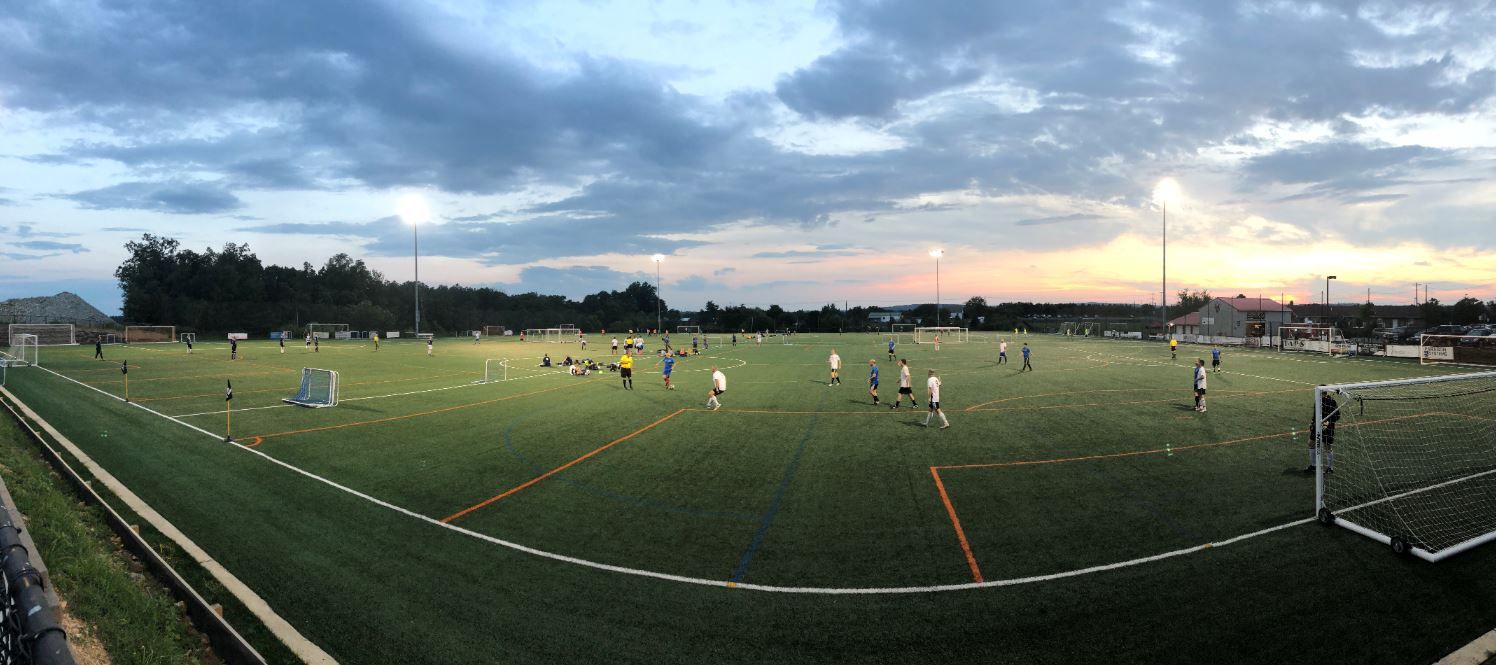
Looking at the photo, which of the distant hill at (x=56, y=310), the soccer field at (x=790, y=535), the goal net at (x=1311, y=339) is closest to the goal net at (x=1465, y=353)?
the goal net at (x=1311, y=339)

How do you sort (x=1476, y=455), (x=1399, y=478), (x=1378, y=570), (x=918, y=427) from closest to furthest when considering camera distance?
(x=1378, y=570), (x=1399, y=478), (x=1476, y=455), (x=918, y=427)

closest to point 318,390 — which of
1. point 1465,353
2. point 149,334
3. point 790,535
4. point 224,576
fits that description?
point 224,576

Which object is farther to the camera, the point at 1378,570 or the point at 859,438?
the point at 859,438

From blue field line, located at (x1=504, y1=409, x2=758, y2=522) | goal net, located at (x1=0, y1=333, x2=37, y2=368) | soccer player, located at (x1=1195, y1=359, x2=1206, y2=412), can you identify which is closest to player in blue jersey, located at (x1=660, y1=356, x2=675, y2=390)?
blue field line, located at (x1=504, y1=409, x2=758, y2=522)

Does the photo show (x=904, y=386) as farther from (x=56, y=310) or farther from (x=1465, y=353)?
(x=56, y=310)

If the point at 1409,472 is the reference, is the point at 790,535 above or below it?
below

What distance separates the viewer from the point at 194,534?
33.7 feet

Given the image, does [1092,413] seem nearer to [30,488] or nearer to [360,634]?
[360,634]

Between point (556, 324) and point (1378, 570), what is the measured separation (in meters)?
128

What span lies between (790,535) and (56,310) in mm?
131138

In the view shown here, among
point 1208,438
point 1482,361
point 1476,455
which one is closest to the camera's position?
point 1476,455

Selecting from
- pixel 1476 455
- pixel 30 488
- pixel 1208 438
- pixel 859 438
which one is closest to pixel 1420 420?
pixel 1476 455

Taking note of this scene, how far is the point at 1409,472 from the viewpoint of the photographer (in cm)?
1380

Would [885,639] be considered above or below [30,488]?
below
